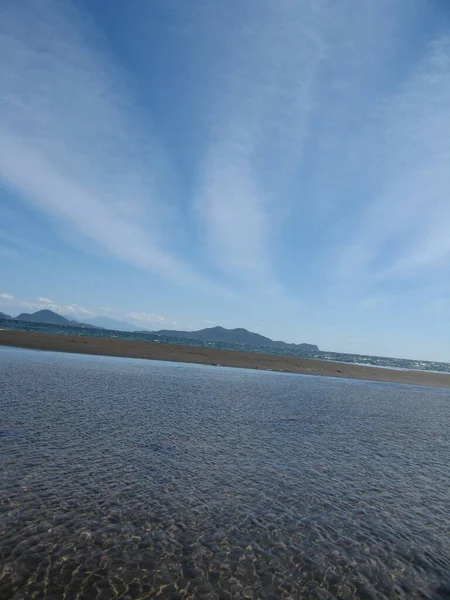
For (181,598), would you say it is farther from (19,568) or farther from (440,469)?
(440,469)

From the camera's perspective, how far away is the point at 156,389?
28.4 metres

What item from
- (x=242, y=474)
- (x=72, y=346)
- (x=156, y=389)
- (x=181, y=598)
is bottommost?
(x=181, y=598)

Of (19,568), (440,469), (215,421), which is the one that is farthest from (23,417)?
(440,469)

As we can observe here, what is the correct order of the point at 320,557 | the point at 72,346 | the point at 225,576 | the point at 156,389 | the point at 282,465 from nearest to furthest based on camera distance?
the point at 225,576
the point at 320,557
the point at 282,465
the point at 156,389
the point at 72,346

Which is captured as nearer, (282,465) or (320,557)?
(320,557)

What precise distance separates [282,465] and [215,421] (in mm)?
6461

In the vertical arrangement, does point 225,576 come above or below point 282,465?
below

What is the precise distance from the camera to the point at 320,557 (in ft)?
27.0

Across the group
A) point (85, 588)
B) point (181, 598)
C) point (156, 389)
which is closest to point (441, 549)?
point (181, 598)

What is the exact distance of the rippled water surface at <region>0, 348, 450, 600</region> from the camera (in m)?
7.15

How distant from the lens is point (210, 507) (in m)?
9.94

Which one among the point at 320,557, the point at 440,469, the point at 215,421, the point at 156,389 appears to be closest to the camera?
the point at 320,557

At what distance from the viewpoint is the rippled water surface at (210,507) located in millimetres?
7148

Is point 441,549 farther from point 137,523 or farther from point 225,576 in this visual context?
point 137,523
